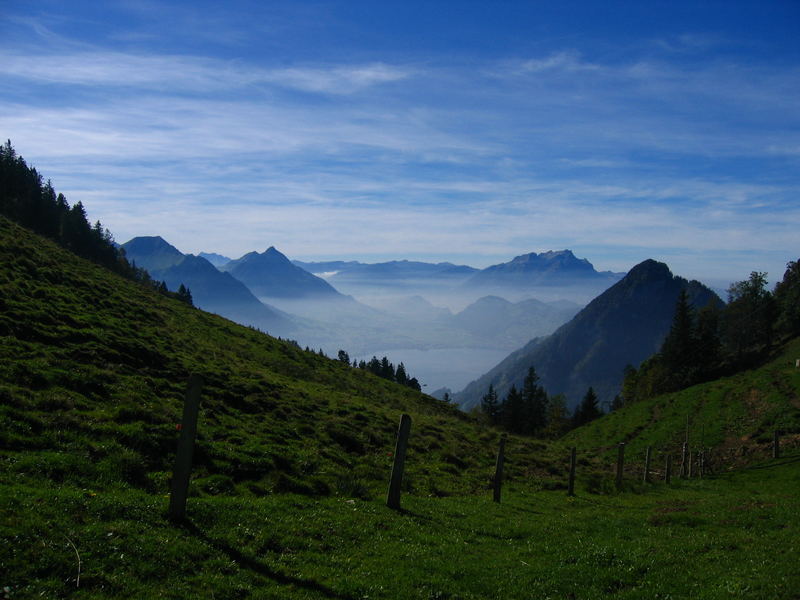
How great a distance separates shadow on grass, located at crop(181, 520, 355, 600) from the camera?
826 centimetres

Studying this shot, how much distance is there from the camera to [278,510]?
39.2 feet

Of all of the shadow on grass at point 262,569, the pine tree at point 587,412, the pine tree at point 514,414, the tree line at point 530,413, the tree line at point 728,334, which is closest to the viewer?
the shadow on grass at point 262,569

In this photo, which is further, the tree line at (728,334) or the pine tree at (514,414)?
the pine tree at (514,414)

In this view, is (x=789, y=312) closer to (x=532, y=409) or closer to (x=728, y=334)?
(x=728, y=334)

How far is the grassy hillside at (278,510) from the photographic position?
26.3 feet

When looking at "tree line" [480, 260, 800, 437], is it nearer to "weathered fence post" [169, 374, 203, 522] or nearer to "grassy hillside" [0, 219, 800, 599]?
"grassy hillside" [0, 219, 800, 599]

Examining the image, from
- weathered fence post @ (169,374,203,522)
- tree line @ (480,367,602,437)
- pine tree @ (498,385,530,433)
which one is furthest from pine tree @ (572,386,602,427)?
weathered fence post @ (169,374,203,522)

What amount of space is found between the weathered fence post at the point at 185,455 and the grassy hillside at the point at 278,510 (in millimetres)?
396

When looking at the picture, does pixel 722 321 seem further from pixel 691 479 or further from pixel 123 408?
pixel 123 408

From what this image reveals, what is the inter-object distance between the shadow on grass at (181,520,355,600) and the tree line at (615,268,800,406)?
9309 centimetres

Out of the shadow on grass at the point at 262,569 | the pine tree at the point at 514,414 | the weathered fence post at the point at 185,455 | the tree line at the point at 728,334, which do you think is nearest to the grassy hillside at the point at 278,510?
the shadow on grass at the point at 262,569

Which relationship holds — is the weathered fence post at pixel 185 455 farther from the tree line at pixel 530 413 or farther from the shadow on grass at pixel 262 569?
the tree line at pixel 530 413

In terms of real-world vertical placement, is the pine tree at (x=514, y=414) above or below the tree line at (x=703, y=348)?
below

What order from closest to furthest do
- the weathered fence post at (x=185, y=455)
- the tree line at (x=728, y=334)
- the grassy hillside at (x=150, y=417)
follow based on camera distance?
the weathered fence post at (x=185, y=455) → the grassy hillside at (x=150, y=417) → the tree line at (x=728, y=334)
